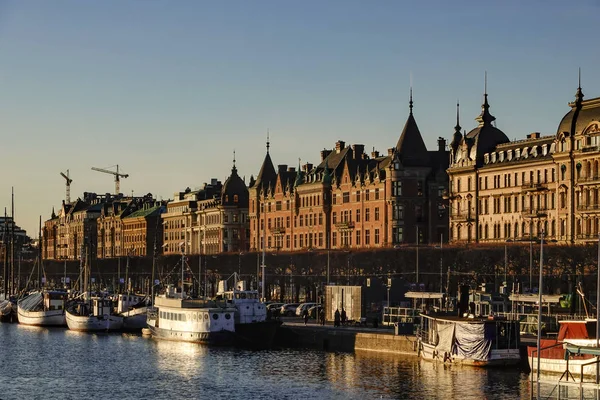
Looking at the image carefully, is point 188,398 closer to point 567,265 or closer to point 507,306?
point 507,306

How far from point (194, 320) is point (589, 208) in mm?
46974

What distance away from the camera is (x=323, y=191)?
187 meters

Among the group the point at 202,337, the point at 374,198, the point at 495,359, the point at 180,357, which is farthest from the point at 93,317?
the point at 495,359

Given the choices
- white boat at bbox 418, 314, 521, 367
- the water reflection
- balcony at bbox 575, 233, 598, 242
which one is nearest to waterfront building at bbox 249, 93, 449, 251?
balcony at bbox 575, 233, 598, 242

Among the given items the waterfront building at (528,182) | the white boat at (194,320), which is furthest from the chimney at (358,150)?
the white boat at (194,320)

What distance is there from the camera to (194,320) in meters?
113

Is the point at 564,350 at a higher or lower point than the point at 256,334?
higher

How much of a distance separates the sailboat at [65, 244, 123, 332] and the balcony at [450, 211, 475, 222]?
136ft

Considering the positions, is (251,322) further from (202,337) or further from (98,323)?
(98,323)

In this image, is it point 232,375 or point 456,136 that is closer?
point 232,375

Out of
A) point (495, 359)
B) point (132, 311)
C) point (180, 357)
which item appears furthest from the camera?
point (132, 311)

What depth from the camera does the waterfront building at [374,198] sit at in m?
172

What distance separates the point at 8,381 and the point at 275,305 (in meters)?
53.8

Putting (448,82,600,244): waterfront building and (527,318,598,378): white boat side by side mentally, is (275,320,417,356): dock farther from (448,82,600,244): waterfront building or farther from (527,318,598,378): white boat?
(448,82,600,244): waterfront building
